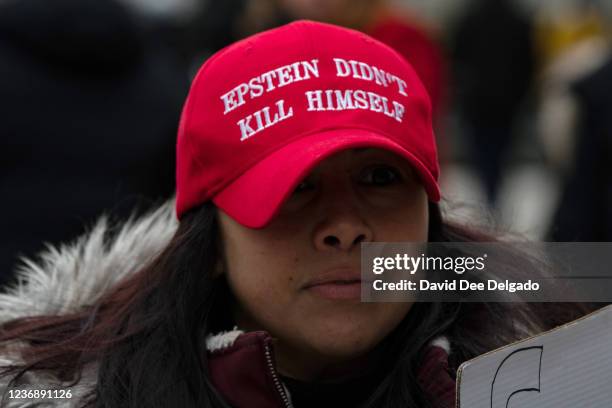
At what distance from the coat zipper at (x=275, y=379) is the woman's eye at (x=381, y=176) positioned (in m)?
0.30

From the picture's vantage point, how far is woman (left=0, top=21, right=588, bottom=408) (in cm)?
172

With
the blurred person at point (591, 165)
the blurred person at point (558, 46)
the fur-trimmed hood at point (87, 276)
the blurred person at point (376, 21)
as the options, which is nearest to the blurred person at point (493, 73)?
the blurred person at point (558, 46)

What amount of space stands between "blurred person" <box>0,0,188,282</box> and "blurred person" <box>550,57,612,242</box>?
1169mm

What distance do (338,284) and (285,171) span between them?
190mm

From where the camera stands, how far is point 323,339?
172 centimetres

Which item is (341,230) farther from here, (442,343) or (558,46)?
(558,46)

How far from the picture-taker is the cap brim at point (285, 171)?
1.68 m

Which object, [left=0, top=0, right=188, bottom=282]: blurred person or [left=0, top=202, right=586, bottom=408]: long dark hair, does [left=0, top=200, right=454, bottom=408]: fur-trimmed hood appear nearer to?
[left=0, top=202, right=586, bottom=408]: long dark hair

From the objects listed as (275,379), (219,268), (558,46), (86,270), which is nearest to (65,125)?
(86,270)

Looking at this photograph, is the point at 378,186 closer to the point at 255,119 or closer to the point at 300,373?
the point at 255,119

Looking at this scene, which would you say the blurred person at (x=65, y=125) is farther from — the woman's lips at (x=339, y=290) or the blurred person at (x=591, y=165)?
the woman's lips at (x=339, y=290)

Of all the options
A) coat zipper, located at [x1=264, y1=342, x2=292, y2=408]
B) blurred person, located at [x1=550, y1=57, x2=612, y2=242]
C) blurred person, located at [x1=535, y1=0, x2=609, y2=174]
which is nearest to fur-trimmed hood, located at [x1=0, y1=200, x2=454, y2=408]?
coat zipper, located at [x1=264, y1=342, x2=292, y2=408]

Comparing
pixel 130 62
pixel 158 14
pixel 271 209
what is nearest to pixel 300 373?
pixel 271 209

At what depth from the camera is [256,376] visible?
5.73 ft
